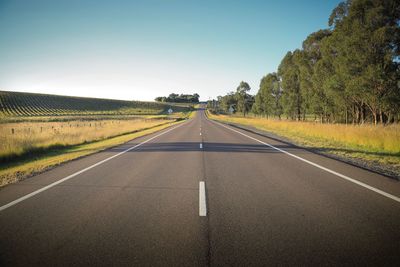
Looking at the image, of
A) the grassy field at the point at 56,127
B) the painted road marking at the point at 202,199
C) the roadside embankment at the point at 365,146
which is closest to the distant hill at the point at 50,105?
the grassy field at the point at 56,127

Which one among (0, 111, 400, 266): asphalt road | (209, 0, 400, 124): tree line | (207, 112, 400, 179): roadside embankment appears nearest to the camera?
(0, 111, 400, 266): asphalt road

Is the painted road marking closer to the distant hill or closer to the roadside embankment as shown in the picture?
the roadside embankment

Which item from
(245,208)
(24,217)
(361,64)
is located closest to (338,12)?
(361,64)

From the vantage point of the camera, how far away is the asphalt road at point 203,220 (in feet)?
9.37

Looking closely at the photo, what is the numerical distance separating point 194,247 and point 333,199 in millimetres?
3364

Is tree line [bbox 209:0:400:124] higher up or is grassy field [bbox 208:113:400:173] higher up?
tree line [bbox 209:0:400:124]

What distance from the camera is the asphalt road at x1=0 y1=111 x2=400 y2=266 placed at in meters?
→ 2.86

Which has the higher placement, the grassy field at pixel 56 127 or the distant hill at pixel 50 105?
the distant hill at pixel 50 105

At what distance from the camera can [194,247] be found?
3029mm

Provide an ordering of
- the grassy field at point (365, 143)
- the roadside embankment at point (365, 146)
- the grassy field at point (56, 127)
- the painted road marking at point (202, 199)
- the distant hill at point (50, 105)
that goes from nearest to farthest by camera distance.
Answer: the painted road marking at point (202, 199)
the roadside embankment at point (365, 146)
the grassy field at point (365, 143)
the grassy field at point (56, 127)
the distant hill at point (50, 105)

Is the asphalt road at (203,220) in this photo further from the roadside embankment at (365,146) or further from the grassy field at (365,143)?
the grassy field at (365,143)

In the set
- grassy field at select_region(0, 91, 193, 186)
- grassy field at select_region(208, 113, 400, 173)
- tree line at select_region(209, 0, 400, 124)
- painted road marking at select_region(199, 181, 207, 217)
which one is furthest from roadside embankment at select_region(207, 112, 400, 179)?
grassy field at select_region(0, 91, 193, 186)

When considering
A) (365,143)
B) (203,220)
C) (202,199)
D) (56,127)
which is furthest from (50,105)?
(203,220)

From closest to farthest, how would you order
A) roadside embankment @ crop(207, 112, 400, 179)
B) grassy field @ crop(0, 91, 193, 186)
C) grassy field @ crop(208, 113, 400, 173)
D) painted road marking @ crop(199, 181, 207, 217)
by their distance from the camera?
painted road marking @ crop(199, 181, 207, 217) → roadside embankment @ crop(207, 112, 400, 179) → grassy field @ crop(208, 113, 400, 173) → grassy field @ crop(0, 91, 193, 186)
